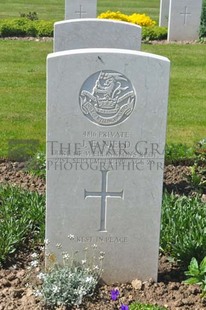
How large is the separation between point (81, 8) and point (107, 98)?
36.3 ft

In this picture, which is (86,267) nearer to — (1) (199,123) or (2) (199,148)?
(2) (199,148)

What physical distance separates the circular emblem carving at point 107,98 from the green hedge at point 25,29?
463 inches

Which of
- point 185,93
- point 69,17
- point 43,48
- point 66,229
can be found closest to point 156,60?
point 66,229

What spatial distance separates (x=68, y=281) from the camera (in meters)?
4.06

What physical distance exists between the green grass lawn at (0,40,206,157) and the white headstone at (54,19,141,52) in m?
1.58

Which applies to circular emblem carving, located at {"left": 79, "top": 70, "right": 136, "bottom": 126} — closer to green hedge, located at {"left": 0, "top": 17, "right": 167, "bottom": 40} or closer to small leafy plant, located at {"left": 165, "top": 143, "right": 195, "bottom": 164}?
small leafy plant, located at {"left": 165, "top": 143, "right": 195, "bottom": 164}

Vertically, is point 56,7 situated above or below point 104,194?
above

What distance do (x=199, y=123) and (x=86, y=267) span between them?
4787mm

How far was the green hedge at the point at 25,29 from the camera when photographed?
15.4 m

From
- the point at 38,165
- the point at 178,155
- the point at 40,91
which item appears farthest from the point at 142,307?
the point at 40,91

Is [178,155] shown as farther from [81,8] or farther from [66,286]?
[81,8]

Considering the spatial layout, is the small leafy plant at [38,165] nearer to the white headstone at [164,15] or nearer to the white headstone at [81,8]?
the white headstone at [81,8]

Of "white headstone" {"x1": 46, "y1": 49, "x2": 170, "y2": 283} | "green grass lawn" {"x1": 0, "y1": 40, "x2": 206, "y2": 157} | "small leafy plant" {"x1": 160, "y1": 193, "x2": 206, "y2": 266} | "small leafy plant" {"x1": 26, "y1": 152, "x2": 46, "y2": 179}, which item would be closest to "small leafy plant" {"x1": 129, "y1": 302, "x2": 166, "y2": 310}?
"white headstone" {"x1": 46, "y1": 49, "x2": 170, "y2": 283}

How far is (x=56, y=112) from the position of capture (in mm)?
3988
